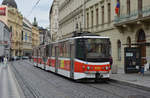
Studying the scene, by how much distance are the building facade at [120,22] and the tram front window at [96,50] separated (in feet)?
12.7

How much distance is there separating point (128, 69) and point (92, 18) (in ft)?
70.3

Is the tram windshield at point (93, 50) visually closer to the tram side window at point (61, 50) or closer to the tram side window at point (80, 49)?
the tram side window at point (80, 49)

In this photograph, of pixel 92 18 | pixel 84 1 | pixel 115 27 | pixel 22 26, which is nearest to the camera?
pixel 115 27

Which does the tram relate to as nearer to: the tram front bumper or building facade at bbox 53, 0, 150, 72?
the tram front bumper

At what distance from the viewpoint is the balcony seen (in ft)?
83.5

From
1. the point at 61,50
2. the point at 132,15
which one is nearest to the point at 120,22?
Answer: the point at 132,15

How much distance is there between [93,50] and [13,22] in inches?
4355

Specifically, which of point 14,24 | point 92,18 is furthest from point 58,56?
point 14,24

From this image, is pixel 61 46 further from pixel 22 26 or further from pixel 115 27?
pixel 22 26

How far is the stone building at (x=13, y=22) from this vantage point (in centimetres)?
11532

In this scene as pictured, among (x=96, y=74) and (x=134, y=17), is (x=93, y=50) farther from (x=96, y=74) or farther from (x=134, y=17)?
(x=134, y=17)

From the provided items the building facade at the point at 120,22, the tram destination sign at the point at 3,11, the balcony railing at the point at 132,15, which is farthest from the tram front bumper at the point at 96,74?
the tram destination sign at the point at 3,11

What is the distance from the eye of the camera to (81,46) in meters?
18.4

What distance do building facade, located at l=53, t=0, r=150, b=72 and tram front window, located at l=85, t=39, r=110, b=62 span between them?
3881 mm
